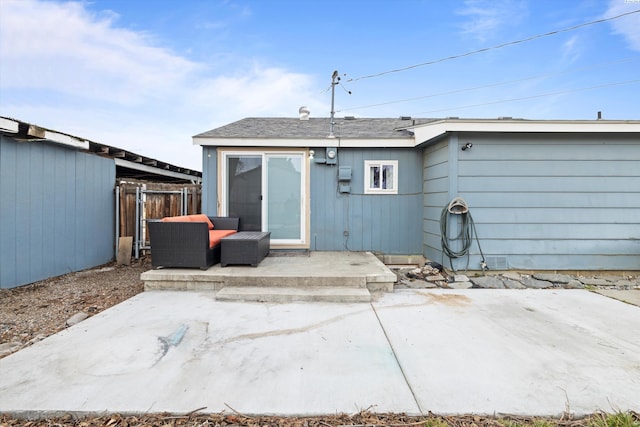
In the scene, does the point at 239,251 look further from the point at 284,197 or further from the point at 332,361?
the point at 332,361

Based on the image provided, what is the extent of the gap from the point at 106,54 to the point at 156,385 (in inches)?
291

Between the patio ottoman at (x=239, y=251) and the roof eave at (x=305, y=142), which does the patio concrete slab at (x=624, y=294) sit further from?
the patio ottoman at (x=239, y=251)

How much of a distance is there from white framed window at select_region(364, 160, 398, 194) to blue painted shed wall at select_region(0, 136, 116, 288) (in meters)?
5.14

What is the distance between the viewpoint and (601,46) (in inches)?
283

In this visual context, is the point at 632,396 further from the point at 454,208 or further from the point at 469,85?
the point at 469,85

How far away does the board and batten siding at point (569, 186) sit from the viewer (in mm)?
4477

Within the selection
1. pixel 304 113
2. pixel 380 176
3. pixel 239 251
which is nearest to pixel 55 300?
pixel 239 251

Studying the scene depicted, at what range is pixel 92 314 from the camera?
121 inches

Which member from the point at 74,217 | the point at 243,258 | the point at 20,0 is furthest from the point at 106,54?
the point at 243,258

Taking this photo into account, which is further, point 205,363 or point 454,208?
point 454,208

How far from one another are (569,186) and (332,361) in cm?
481

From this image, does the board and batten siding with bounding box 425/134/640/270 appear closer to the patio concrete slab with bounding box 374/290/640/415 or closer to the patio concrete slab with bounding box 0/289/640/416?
the patio concrete slab with bounding box 374/290/640/415

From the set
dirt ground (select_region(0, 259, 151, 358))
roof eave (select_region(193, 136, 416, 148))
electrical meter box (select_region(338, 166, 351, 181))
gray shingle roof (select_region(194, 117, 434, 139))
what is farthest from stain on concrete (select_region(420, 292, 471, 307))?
dirt ground (select_region(0, 259, 151, 358))

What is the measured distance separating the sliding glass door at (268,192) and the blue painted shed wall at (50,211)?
7.97 ft
